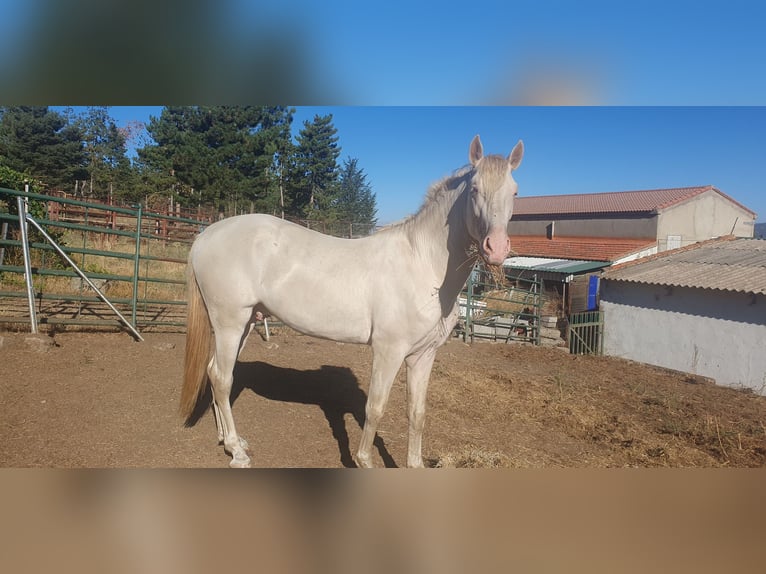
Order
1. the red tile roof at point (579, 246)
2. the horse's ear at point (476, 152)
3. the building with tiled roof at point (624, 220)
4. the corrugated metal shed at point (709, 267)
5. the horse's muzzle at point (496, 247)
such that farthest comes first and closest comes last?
the corrugated metal shed at point (709, 267) → the red tile roof at point (579, 246) → the building with tiled roof at point (624, 220) → the horse's ear at point (476, 152) → the horse's muzzle at point (496, 247)

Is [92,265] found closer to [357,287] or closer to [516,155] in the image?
[357,287]

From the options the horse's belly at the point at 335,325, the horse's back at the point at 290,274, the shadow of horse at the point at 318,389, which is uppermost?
the horse's back at the point at 290,274

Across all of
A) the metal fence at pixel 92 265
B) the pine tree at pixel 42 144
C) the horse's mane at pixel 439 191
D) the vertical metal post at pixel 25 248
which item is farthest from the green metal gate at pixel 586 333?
the vertical metal post at pixel 25 248

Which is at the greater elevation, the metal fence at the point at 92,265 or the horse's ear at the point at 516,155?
the horse's ear at the point at 516,155

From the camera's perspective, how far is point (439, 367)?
289 centimetres

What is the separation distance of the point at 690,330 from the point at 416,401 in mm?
2153

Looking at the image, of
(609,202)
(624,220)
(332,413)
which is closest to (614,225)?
(624,220)

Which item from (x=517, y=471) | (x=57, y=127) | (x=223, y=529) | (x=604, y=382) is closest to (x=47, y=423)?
(x=223, y=529)

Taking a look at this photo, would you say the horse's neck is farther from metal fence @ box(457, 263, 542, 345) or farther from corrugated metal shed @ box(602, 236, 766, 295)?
corrugated metal shed @ box(602, 236, 766, 295)

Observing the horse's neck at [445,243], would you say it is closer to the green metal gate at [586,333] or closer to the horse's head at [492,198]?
the horse's head at [492,198]

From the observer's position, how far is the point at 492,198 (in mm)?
1321

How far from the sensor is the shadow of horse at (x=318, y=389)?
212 cm

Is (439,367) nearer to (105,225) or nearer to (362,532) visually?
(362,532)

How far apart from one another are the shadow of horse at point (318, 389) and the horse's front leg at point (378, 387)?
0.23m
